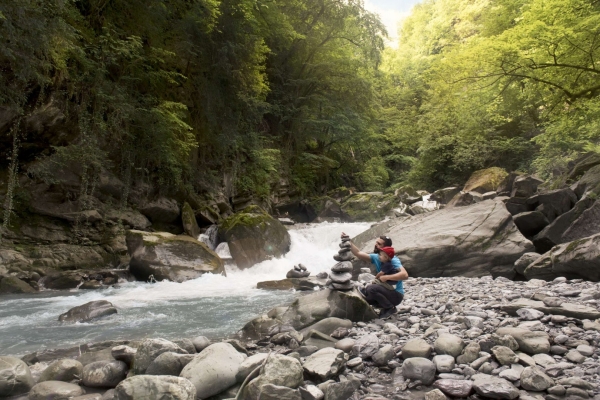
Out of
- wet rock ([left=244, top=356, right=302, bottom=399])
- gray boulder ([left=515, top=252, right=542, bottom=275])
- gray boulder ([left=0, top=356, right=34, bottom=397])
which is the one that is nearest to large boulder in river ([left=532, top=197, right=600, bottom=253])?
gray boulder ([left=515, top=252, right=542, bottom=275])

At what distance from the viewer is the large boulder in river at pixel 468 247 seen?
8797 mm

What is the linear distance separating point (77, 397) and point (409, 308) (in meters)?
4.51

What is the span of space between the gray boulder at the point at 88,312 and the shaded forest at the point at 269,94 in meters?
4.93

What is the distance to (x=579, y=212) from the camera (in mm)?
9320

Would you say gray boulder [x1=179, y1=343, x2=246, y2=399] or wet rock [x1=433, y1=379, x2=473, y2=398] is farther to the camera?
gray boulder [x1=179, y1=343, x2=246, y2=399]

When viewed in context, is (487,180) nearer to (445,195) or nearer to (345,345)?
(445,195)

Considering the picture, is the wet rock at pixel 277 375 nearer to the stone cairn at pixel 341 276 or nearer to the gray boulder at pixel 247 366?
Result: the gray boulder at pixel 247 366

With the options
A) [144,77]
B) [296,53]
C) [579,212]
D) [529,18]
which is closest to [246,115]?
[144,77]

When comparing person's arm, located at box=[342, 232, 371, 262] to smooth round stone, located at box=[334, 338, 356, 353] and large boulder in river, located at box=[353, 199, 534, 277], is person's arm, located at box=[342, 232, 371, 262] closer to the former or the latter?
smooth round stone, located at box=[334, 338, 356, 353]

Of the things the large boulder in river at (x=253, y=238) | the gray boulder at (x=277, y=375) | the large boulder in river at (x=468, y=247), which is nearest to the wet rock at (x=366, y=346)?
the gray boulder at (x=277, y=375)

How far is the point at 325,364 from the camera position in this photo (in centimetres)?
385

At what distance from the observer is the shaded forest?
32.6 feet

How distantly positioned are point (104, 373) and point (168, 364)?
729mm

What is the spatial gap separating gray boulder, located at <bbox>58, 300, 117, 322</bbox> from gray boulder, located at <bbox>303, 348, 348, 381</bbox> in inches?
191
